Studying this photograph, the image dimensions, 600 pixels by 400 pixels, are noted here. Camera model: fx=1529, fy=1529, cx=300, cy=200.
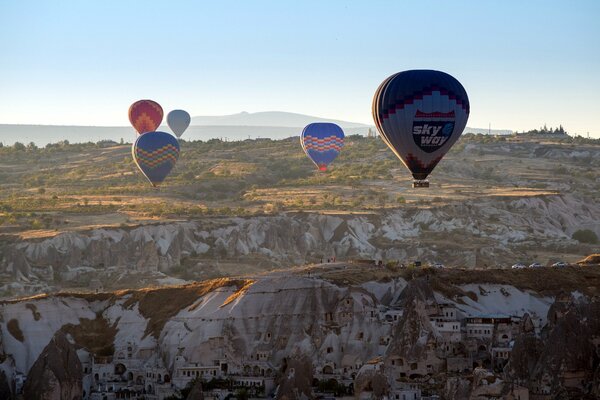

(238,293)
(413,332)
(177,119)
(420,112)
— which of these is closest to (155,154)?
(238,293)

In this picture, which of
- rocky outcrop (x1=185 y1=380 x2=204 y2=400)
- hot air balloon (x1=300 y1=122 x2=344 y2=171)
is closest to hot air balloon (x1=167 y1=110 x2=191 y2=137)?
hot air balloon (x1=300 y1=122 x2=344 y2=171)

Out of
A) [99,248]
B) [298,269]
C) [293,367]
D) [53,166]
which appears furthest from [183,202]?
[293,367]

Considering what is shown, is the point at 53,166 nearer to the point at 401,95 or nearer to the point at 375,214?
the point at 375,214

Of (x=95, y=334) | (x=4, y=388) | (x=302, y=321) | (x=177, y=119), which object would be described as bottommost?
(x=4, y=388)

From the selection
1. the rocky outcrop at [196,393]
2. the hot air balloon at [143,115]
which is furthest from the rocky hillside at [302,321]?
the hot air balloon at [143,115]

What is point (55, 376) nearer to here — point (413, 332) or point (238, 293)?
point (238, 293)

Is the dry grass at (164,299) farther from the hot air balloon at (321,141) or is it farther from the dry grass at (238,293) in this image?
the hot air balloon at (321,141)
